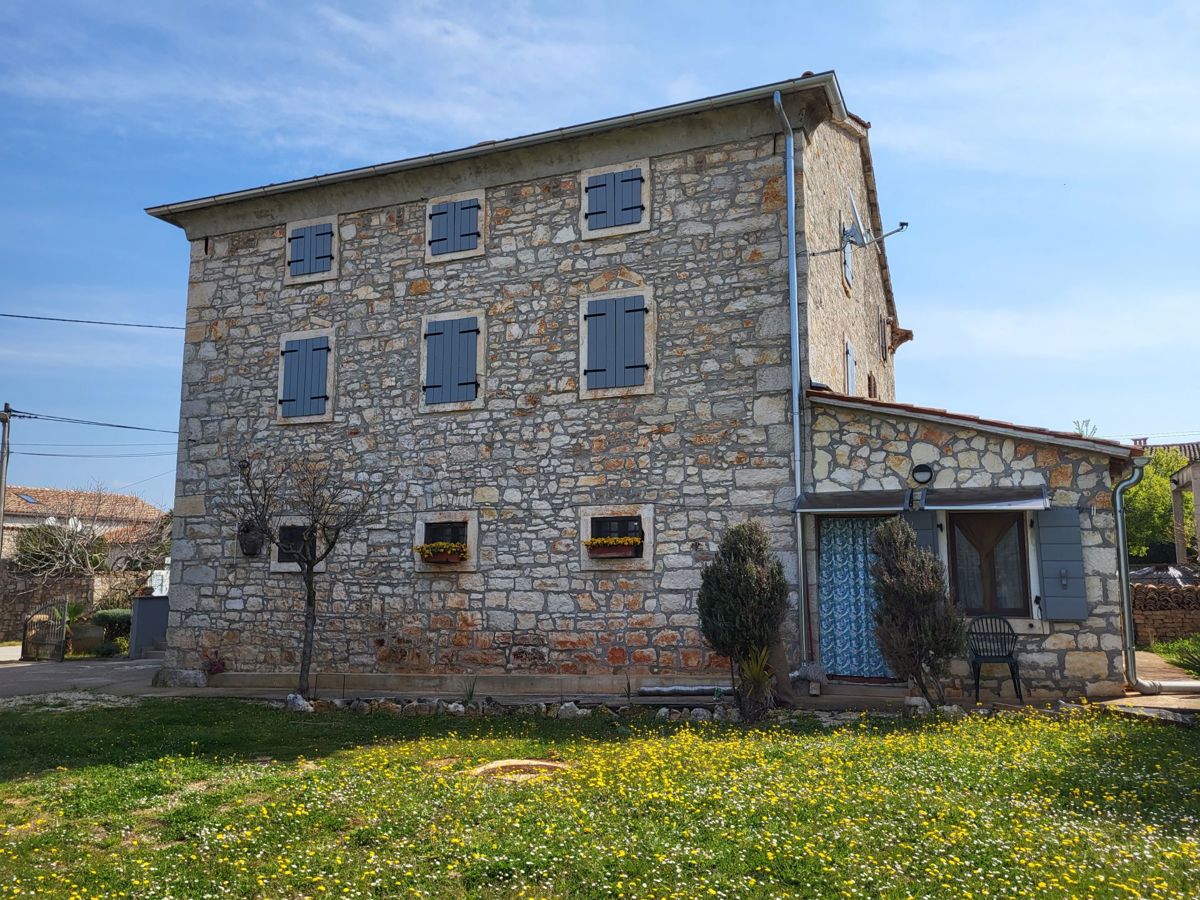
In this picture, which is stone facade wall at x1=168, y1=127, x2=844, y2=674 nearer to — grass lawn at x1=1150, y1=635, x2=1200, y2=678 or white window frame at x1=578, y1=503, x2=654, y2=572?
white window frame at x1=578, y1=503, x2=654, y2=572

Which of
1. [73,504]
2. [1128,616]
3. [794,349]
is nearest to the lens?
[1128,616]

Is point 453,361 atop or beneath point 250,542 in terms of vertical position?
atop

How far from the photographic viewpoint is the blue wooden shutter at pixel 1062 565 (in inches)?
363

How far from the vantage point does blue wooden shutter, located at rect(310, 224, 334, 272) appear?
13.0 meters

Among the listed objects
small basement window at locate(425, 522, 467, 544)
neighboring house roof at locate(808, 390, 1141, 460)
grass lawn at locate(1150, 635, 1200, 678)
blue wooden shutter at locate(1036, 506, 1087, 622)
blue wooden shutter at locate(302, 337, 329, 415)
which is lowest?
grass lawn at locate(1150, 635, 1200, 678)

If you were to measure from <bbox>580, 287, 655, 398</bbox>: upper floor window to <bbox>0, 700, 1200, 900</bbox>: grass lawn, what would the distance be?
4.50m

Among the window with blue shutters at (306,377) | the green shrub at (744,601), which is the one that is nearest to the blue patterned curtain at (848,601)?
the green shrub at (744,601)

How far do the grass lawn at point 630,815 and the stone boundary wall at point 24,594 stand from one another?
60.6 ft

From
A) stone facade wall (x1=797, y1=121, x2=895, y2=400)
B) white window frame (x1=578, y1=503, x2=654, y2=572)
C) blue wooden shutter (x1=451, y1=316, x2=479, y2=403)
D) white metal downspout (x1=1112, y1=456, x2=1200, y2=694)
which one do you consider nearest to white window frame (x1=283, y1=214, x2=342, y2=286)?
blue wooden shutter (x1=451, y1=316, x2=479, y2=403)

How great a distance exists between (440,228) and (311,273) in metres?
2.09

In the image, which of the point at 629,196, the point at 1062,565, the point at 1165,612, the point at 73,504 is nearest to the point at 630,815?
the point at 1062,565

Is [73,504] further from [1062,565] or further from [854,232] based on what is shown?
[1062,565]

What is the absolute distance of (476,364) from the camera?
39.0 ft

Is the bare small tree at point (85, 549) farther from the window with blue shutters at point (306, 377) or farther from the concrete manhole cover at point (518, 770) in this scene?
the concrete manhole cover at point (518, 770)
